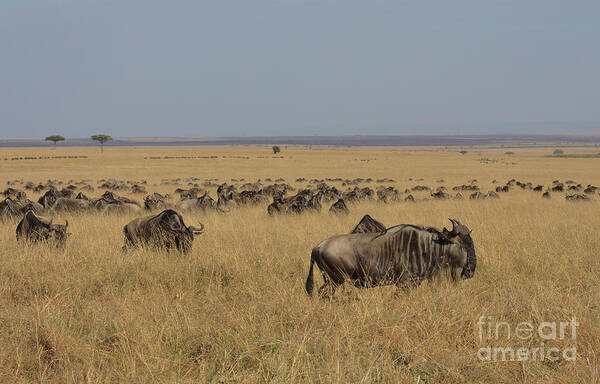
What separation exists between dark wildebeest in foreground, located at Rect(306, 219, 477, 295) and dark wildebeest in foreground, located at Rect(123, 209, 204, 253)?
2952 mm

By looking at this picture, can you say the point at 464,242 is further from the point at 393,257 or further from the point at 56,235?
the point at 56,235

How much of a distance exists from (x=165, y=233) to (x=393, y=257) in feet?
12.6

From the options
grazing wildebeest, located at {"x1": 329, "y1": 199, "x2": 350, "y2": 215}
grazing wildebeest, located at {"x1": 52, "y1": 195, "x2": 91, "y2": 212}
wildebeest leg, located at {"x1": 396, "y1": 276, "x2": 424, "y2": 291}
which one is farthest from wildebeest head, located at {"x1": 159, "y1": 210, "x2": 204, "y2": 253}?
grazing wildebeest, located at {"x1": 52, "y1": 195, "x2": 91, "y2": 212}

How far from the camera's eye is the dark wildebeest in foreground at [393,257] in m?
4.88

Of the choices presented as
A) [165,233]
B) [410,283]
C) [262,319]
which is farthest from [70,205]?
[410,283]

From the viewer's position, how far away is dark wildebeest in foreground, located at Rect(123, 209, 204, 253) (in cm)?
734

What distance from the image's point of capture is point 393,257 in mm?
5082

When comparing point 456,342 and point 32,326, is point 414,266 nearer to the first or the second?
point 456,342

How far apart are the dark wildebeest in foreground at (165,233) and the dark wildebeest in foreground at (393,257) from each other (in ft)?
9.68

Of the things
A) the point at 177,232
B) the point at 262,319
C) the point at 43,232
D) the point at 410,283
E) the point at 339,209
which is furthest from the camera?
the point at 339,209

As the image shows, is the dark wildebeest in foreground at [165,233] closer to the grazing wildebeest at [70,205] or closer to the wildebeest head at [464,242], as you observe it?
the wildebeest head at [464,242]

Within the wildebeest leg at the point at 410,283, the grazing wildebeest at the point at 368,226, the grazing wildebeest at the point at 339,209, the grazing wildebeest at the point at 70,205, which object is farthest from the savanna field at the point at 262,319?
the grazing wildebeest at the point at 70,205

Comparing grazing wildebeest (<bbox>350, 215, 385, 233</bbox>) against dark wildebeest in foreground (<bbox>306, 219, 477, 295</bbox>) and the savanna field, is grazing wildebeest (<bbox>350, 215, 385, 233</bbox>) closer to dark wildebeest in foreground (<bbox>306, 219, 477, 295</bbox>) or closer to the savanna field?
the savanna field

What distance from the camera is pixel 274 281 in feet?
18.9
